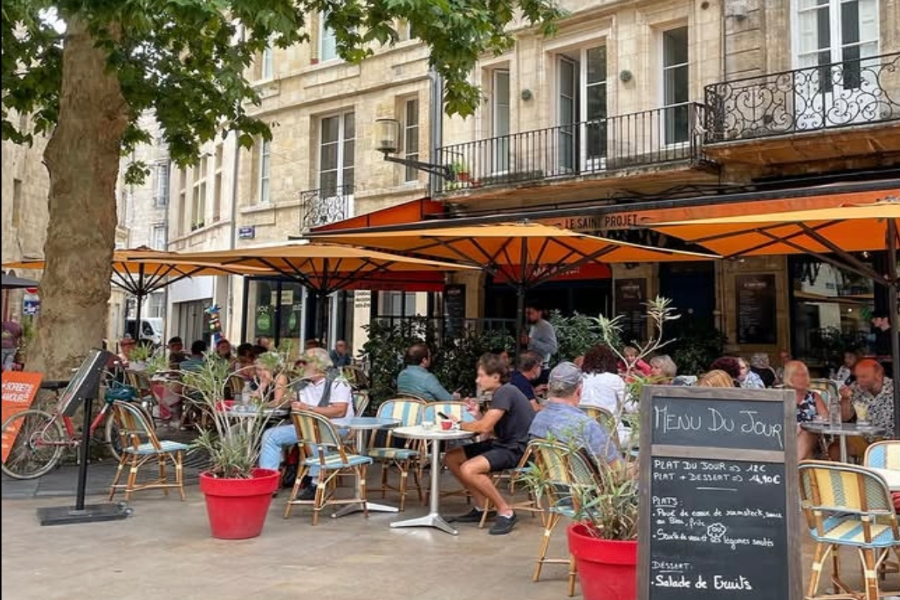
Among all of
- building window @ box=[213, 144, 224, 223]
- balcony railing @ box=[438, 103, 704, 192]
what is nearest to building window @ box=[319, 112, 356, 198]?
balcony railing @ box=[438, 103, 704, 192]

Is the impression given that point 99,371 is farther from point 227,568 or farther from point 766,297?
point 766,297

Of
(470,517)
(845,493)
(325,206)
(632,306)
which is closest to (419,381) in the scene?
(470,517)

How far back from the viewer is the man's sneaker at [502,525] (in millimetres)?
5910

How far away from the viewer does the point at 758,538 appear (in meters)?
3.34

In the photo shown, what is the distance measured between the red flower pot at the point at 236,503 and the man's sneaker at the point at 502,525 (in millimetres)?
1584

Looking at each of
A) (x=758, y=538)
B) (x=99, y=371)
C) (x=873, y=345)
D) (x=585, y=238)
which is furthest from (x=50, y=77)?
(x=873, y=345)

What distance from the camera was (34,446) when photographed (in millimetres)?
8000

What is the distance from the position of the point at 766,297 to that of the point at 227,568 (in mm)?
9892

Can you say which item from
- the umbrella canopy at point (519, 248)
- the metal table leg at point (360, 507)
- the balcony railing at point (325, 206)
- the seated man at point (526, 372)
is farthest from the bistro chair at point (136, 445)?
the balcony railing at point (325, 206)

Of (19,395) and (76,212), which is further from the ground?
(76,212)

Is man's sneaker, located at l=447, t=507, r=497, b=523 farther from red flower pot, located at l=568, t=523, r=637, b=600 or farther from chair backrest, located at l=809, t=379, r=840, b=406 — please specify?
chair backrest, located at l=809, t=379, r=840, b=406

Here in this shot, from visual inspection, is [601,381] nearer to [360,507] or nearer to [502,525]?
[502,525]

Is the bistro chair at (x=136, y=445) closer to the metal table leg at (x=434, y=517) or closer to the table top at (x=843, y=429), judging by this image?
the metal table leg at (x=434, y=517)

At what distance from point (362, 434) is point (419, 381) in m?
1.00
